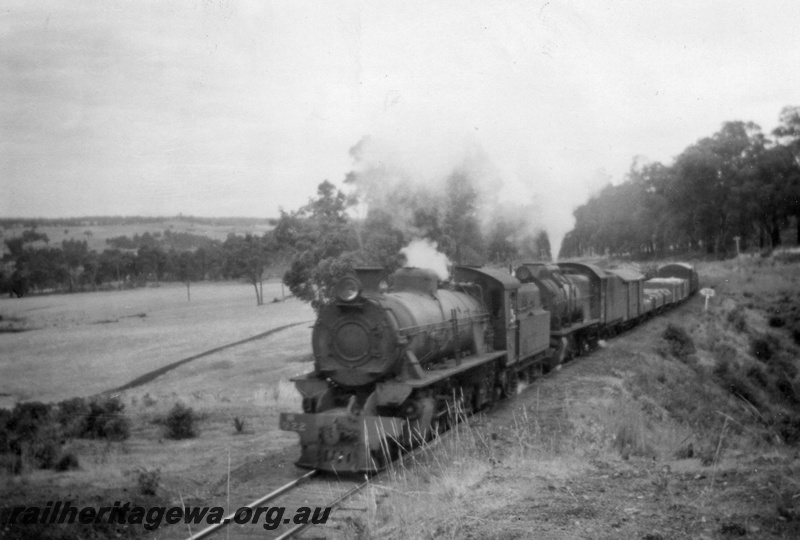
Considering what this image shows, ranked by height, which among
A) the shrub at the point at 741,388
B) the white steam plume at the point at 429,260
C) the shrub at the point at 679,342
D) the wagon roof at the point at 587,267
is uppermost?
the white steam plume at the point at 429,260

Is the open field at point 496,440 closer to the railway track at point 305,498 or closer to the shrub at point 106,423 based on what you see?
the railway track at point 305,498

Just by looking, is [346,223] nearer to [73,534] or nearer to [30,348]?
[30,348]

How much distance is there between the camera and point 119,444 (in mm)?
14125

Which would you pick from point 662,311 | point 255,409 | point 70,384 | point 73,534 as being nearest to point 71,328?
point 70,384

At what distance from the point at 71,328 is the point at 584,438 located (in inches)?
759

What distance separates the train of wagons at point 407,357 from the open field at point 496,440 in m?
0.63

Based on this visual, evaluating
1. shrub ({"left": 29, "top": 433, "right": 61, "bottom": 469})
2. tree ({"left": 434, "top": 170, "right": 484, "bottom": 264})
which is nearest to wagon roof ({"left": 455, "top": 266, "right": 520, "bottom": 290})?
tree ({"left": 434, "top": 170, "right": 484, "bottom": 264})

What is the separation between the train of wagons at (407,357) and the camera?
33.5 ft

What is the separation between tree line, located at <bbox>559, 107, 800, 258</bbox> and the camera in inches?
1567

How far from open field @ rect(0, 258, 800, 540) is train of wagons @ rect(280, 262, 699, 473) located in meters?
0.63

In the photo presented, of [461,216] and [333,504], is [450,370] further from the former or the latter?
[461,216]

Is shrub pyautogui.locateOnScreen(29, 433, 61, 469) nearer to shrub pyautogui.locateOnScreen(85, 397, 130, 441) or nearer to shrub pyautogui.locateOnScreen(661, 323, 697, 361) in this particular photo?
shrub pyautogui.locateOnScreen(85, 397, 130, 441)

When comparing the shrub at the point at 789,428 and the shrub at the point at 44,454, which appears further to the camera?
the shrub at the point at 789,428

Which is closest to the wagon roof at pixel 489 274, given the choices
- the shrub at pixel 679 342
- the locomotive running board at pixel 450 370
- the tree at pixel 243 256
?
the locomotive running board at pixel 450 370
